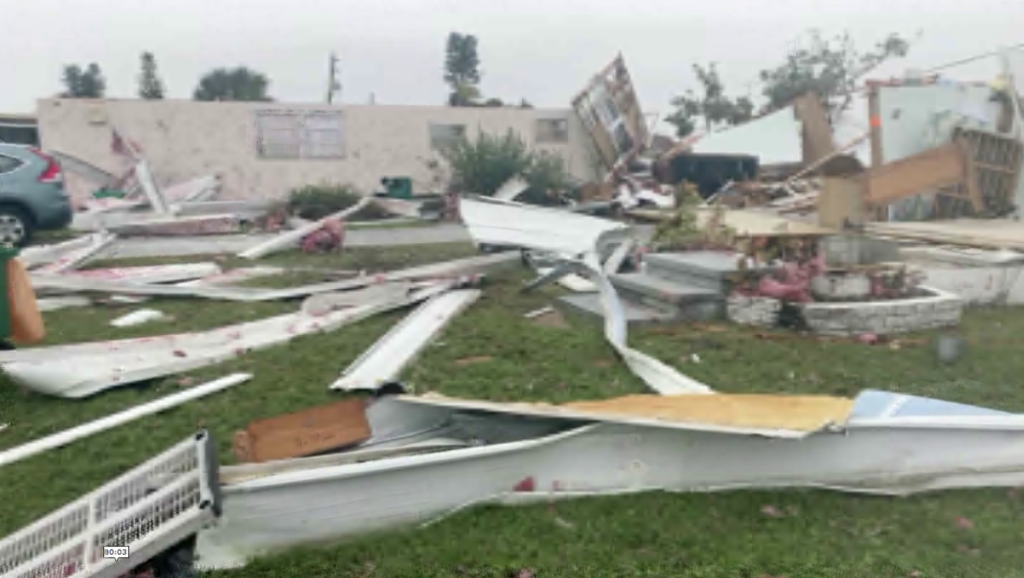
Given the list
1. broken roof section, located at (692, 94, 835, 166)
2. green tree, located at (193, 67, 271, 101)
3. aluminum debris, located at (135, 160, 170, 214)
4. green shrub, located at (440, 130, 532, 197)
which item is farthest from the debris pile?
green tree, located at (193, 67, 271, 101)

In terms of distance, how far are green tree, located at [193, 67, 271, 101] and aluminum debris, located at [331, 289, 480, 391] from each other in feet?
151

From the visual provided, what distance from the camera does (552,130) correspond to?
1991 centimetres

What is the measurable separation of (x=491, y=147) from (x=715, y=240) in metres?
9.99

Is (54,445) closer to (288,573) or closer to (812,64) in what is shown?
(288,573)

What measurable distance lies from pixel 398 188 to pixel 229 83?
38241mm

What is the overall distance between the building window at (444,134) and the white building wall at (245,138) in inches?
5.0

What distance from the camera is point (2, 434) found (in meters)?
3.85

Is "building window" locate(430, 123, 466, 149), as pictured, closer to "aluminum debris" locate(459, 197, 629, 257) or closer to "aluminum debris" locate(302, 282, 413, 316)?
"aluminum debris" locate(459, 197, 629, 257)

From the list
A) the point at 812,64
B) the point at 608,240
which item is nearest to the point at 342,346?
the point at 608,240

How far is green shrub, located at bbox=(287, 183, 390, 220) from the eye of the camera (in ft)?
49.4

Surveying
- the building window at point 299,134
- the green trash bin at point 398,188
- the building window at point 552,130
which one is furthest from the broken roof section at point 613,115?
the building window at point 299,134

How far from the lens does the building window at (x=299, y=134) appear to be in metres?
18.0

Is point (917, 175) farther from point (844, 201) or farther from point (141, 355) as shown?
point (141, 355)

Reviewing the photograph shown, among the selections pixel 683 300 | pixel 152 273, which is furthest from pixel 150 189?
pixel 683 300
